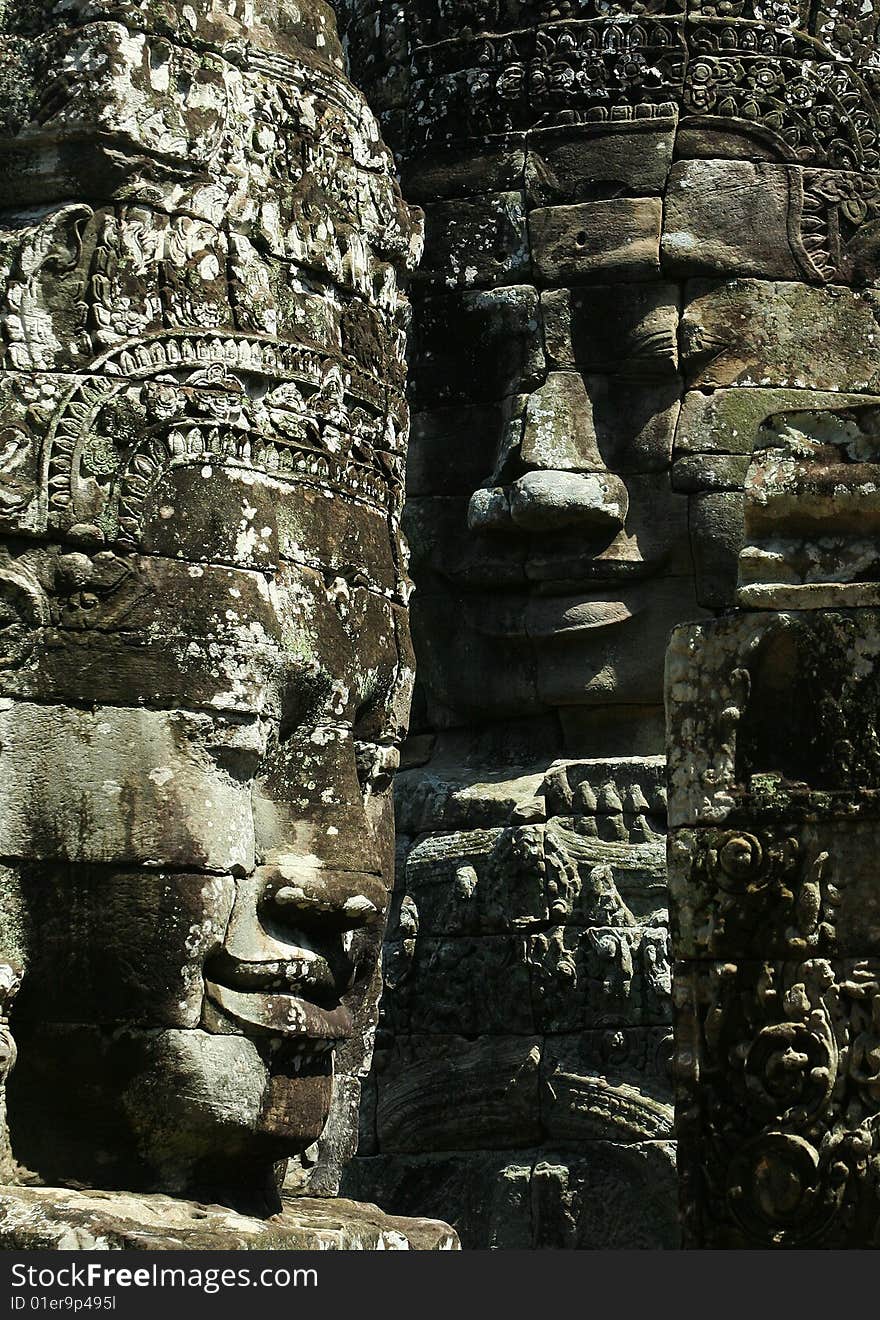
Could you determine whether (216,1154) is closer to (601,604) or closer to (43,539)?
(43,539)

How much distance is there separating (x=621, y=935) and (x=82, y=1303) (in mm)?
4369

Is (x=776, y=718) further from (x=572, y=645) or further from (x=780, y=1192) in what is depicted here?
(x=572, y=645)

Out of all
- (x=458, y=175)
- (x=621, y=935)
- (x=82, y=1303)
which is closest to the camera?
(x=82, y=1303)

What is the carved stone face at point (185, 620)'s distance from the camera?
5355mm

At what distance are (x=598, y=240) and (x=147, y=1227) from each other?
17.0ft

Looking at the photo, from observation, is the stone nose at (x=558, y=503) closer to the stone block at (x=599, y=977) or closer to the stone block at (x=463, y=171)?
the stone block at (x=463, y=171)

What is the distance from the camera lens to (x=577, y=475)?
30.6 feet

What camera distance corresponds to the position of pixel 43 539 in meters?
5.45

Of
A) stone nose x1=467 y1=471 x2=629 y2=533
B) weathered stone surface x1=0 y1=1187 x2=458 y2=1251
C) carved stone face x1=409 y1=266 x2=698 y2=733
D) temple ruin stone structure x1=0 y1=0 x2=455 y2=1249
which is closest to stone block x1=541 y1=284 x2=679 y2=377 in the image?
carved stone face x1=409 y1=266 x2=698 y2=733

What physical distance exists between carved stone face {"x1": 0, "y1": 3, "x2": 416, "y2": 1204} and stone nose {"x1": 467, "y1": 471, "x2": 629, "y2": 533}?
3.22m

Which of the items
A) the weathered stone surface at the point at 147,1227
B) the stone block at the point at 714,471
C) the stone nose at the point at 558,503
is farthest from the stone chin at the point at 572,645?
the weathered stone surface at the point at 147,1227

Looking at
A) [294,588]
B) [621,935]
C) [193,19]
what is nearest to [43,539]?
[294,588]

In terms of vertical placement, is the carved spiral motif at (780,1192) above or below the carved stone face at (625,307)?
below

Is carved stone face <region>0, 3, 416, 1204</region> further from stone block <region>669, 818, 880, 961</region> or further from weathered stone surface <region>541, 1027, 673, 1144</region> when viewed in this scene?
weathered stone surface <region>541, 1027, 673, 1144</region>
